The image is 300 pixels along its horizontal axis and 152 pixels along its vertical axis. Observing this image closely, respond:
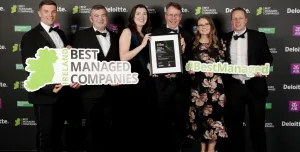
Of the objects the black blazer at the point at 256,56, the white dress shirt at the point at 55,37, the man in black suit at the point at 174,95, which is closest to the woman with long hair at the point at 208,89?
the man in black suit at the point at 174,95

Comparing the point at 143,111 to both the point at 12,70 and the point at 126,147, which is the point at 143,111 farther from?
the point at 12,70

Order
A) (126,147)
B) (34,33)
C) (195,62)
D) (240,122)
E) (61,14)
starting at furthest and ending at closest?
1. (61,14)
2. (126,147)
3. (240,122)
4. (195,62)
5. (34,33)

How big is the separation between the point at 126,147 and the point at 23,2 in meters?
2.23

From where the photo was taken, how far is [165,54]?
3367mm

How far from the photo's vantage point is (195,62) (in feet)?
11.0

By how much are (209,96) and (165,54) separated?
625 millimetres

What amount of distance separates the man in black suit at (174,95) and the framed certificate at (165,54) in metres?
0.09

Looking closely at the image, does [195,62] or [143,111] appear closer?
[195,62]

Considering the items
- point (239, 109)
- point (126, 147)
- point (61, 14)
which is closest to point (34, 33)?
point (61, 14)

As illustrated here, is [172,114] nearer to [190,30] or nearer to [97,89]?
[97,89]

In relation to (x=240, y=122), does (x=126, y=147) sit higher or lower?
lower

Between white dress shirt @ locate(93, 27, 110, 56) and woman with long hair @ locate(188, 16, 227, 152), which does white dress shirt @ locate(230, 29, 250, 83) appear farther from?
white dress shirt @ locate(93, 27, 110, 56)

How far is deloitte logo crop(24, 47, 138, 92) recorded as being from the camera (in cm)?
309

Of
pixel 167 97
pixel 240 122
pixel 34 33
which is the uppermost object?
pixel 34 33
